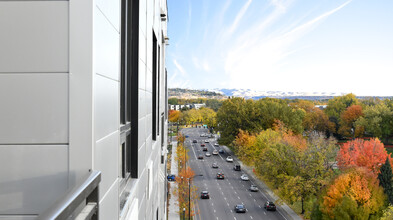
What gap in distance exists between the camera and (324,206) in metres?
20.7

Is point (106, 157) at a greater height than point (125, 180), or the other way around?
point (106, 157)

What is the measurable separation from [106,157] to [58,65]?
1.01m

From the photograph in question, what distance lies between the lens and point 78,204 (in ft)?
6.00

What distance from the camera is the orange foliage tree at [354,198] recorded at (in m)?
19.2

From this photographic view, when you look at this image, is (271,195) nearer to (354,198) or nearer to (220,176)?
(220,176)

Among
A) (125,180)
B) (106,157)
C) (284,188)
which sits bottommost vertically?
(284,188)

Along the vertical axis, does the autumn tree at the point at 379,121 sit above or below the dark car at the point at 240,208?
above

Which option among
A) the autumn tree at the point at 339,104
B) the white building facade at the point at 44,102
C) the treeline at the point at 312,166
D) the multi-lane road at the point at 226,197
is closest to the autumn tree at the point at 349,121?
the autumn tree at the point at 339,104

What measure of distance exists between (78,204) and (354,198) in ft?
70.5

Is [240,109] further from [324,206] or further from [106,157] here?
[106,157]

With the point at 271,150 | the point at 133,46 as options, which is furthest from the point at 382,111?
the point at 133,46

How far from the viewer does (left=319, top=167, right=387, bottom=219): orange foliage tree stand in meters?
19.2

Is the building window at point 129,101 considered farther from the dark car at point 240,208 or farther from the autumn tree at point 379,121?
the autumn tree at point 379,121

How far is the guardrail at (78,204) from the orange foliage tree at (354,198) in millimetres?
20740
